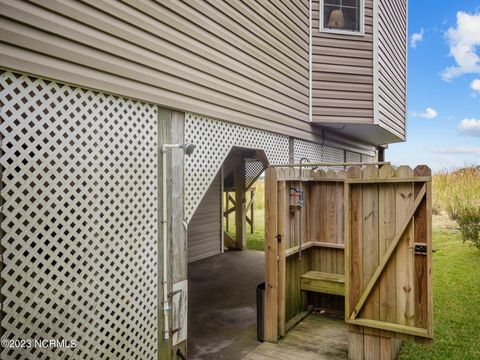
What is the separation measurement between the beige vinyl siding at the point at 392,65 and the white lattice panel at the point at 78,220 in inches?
210

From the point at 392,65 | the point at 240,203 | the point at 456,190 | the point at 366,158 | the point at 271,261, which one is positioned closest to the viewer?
the point at 271,261

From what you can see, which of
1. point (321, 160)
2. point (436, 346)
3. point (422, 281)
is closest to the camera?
point (422, 281)

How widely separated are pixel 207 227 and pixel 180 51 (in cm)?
643

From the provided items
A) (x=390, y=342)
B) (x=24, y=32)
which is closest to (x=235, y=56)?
(x=24, y=32)

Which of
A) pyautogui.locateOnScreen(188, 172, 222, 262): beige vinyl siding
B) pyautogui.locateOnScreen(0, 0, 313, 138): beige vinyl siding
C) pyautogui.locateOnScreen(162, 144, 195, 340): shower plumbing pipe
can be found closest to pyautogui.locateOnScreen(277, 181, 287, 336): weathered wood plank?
pyautogui.locateOnScreen(0, 0, 313, 138): beige vinyl siding

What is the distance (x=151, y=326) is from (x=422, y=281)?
2749 mm

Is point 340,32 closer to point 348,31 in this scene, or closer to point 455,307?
point 348,31

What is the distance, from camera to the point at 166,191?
3.64 m

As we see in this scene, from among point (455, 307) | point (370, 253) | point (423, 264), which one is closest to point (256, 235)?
point (455, 307)

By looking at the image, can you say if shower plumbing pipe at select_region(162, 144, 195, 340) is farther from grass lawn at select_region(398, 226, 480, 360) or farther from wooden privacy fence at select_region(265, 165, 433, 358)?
grass lawn at select_region(398, 226, 480, 360)

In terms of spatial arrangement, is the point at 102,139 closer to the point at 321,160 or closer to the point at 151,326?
the point at 151,326

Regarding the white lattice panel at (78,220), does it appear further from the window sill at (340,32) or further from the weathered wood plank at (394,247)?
the window sill at (340,32)

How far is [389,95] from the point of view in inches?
303

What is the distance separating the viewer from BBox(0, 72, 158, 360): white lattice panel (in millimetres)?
2471
